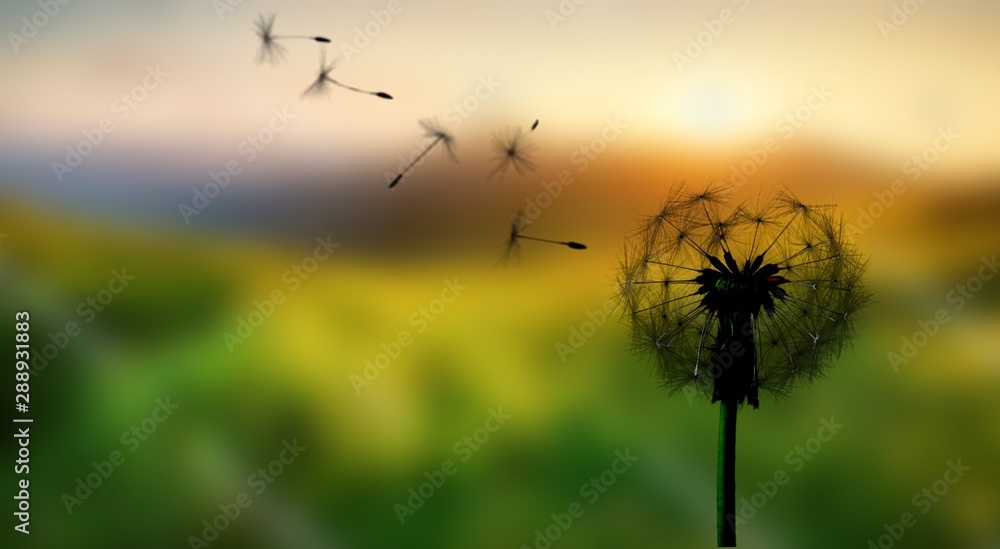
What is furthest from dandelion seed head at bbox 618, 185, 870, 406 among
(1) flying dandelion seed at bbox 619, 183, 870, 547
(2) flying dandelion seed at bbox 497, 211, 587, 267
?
(2) flying dandelion seed at bbox 497, 211, 587, 267

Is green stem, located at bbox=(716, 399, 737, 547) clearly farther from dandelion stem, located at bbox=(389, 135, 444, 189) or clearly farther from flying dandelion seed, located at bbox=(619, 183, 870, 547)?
dandelion stem, located at bbox=(389, 135, 444, 189)

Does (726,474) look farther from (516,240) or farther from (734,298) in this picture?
(516,240)

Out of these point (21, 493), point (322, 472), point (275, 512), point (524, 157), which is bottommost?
point (21, 493)

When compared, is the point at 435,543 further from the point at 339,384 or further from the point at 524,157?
the point at 524,157

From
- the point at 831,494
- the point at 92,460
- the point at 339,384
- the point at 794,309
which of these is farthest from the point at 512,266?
the point at 92,460

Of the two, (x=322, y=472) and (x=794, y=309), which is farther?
(x=322, y=472)

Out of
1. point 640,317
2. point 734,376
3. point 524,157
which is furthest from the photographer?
point 524,157

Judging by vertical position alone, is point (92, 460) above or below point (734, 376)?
below
